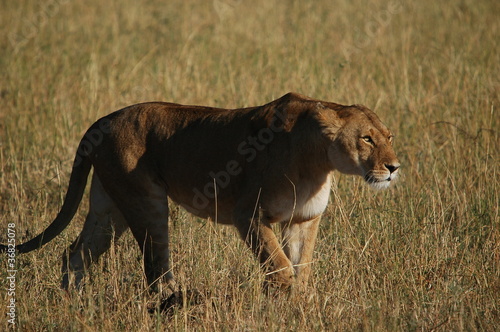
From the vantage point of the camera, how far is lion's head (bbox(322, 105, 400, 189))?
4176 mm

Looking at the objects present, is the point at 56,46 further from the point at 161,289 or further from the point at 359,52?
the point at 161,289

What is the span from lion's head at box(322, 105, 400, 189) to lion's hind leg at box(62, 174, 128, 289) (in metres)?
1.64

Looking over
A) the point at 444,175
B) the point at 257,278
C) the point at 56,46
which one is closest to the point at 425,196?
the point at 444,175

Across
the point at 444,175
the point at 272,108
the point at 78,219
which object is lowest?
the point at 444,175

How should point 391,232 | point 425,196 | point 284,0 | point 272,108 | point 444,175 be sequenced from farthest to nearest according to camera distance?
point 284,0, point 444,175, point 425,196, point 391,232, point 272,108

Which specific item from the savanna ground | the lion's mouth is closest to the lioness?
the lion's mouth

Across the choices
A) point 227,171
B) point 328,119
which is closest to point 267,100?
point 227,171

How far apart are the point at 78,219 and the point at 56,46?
502 centimetres

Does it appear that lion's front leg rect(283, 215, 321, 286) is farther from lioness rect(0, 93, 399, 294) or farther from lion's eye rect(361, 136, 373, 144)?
lion's eye rect(361, 136, 373, 144)

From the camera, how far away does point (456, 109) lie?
742 cm

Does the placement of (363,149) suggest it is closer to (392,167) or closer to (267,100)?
(392,167)

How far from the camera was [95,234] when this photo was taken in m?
4.95

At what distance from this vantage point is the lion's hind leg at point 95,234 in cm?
494

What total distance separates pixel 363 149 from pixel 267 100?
3595mm
